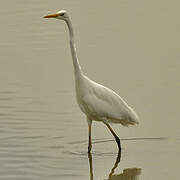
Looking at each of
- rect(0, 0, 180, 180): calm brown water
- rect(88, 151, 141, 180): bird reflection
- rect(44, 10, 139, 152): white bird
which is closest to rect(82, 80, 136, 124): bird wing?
rect(44, 10, 139, 152): white bird

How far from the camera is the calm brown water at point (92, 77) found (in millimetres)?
9445

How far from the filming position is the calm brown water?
945 centimetres

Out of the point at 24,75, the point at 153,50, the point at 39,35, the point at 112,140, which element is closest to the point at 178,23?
the point at 153,50

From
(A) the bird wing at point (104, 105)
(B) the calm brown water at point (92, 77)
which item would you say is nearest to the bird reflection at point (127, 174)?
(B) the calm brown water at point (92, 77)

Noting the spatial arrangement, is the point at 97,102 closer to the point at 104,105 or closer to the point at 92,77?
the point at 104,105

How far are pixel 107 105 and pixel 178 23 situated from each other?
24.6ft

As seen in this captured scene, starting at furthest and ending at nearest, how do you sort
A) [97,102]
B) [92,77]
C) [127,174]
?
[92,77]
[97,102]
[127,174]

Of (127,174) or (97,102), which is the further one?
(97,102)

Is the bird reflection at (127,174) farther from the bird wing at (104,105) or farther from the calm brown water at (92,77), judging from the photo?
the bird wing at (104,105)

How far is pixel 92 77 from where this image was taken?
44.3 ft

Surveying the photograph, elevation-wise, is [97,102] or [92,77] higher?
[97,102]

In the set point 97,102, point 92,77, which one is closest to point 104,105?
point 97,102

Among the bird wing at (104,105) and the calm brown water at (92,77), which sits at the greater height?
the bird wing at (104,105)

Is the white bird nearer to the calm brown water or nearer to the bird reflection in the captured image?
the calm brown water
